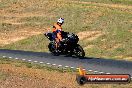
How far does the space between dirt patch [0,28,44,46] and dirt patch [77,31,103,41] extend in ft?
15.9

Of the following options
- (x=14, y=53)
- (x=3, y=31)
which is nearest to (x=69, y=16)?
(x=3, y=31)

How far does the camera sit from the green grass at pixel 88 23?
108ft

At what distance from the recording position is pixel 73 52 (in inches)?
1009

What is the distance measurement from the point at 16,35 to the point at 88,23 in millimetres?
7971

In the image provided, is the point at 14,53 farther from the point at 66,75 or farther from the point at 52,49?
the point at 66,75

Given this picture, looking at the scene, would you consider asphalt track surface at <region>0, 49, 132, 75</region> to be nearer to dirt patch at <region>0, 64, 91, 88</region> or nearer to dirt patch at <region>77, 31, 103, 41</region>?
dirt patch at <region>0, 64, 91, 88</region>

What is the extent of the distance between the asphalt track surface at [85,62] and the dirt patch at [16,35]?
11.1 metres

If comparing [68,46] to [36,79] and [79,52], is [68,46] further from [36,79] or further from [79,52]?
[36,79]

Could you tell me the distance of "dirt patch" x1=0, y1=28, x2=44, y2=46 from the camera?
3881 centimetres

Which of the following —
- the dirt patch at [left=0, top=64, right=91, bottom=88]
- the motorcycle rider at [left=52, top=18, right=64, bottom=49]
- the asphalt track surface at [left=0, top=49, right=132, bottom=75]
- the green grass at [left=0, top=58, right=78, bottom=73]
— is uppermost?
the motorcycle rider at [left=52, top=18, right=64, bottom=49]

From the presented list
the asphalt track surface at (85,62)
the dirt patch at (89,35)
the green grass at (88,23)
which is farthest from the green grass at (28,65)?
the dirt patch at (89,35)

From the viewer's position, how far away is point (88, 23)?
43.7 meters

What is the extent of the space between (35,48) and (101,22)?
11514 millimetres

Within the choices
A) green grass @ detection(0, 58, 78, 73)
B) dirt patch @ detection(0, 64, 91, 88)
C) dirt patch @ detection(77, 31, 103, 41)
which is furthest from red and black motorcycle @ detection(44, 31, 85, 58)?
dirt patch @ detection(77, 31, 103, 41)
